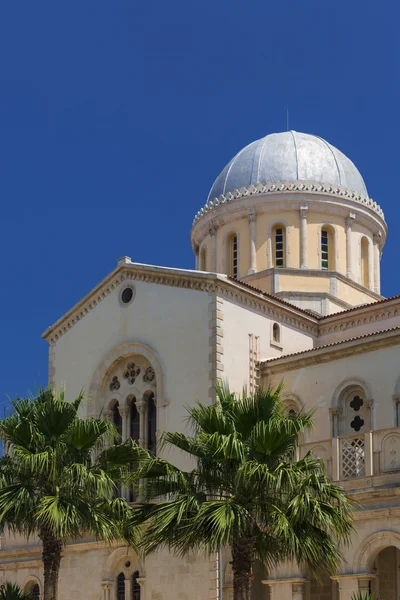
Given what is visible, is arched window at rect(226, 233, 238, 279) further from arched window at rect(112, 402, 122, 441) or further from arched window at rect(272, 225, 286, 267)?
arched window at rect(112, 402, 122, 441)

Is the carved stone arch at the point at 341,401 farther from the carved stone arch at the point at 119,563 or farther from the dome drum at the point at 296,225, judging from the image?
the dome drum at the point at 296,225

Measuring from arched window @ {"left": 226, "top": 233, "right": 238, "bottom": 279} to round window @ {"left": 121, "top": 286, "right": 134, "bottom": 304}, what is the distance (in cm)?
665

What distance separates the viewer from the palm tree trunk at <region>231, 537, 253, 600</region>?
875 inches

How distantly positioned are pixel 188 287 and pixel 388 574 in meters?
10.1

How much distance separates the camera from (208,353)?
3303cm

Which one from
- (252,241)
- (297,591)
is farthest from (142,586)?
(252,241)

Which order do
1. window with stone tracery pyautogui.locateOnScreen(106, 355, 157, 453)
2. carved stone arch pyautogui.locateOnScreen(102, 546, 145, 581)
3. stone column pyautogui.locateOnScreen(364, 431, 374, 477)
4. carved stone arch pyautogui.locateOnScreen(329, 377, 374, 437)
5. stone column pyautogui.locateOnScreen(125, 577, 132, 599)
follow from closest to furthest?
stone column pyautogui.locateOnScreen(364, 431, 374, 477)
carved stone arch pyautogui.locateOnScreen(329, 377, 374, 437)
stone column pyautogui.locateOnScreen(125, 577, 132, 599)
carved stone arch pyautogui.locateOnScreen(102, 546, 145, 581)
window with stone tracery pyautogui.locateOnScreen(106, 355, 157, 453)

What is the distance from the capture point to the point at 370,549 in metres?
26.6

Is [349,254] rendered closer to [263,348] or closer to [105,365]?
[263,348]

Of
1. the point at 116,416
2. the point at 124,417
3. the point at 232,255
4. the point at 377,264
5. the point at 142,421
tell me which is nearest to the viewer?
the point at 142,421

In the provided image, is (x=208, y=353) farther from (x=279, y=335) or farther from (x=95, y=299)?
(x=95, y=299)

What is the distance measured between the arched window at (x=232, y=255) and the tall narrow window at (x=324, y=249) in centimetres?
318

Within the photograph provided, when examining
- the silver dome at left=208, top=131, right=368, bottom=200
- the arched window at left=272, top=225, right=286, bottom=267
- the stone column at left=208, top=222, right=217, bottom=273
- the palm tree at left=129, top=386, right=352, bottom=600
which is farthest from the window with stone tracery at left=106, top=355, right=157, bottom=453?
the palm tree at left=129, top=386, right=352, bottom=600

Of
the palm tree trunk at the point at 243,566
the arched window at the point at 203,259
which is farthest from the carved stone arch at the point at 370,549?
the arched window at the point at 203,259
